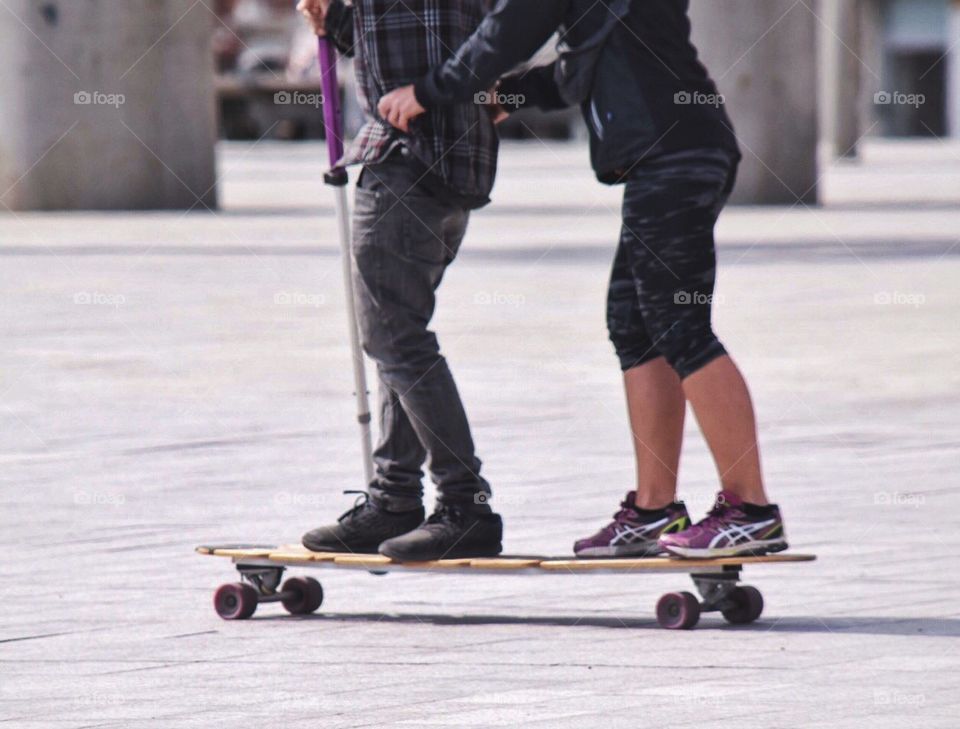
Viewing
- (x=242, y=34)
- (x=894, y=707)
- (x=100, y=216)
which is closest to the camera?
(x=894, y=707)

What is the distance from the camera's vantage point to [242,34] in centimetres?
5884

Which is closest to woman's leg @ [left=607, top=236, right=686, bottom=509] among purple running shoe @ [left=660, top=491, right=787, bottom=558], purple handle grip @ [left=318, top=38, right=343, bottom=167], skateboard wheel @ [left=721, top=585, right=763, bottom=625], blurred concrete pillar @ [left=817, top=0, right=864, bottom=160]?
purple running shoe @ [left=660, top=491, right=787, bottom=558]

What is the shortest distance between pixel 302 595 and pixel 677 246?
4.28ft

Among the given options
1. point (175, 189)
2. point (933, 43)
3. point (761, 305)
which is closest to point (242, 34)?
point (933, 43)

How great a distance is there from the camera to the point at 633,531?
5770 millimetres

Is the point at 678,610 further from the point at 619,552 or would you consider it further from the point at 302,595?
the point at 302,595

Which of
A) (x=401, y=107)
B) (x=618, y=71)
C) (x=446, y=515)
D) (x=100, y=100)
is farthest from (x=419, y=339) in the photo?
(x=100, y=100)

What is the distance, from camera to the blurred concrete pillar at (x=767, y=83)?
74.5ft

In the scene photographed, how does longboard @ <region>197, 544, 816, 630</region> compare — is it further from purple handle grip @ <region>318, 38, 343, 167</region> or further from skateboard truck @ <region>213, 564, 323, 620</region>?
purple handle grip @ <region>318, 38, 343, 167</region>

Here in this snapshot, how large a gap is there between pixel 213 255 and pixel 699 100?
1220 centimetres

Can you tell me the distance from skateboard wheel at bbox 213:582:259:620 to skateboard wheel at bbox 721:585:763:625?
1170mm

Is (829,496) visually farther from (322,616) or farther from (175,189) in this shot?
(175,189)

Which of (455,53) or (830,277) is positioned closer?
(455,53)

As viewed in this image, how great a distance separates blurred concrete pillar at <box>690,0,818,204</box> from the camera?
74.5ft
